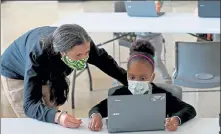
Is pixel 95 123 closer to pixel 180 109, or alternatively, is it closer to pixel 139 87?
pixel 139 87

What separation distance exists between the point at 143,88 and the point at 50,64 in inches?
19.1

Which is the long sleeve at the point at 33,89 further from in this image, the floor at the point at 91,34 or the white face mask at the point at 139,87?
the floor at the point at 91,34

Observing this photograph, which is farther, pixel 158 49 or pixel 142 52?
pixel 158 49

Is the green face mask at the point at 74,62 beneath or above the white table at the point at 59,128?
above

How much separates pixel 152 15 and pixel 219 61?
3.96 ft

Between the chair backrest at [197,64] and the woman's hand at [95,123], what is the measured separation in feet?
4.52

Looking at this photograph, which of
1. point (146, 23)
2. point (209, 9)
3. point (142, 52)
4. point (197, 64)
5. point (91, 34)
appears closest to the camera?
point (142, 52)

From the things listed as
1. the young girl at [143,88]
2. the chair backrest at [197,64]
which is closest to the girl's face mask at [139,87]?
the young girl at [143,88]

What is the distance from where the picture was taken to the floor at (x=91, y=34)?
3.88m

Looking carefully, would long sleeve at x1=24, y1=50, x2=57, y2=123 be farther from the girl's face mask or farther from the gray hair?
the girl's face mask

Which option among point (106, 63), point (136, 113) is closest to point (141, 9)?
point (106, 63)

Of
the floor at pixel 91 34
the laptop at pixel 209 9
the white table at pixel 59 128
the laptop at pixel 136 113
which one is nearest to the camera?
the laptop at pixel 136 113

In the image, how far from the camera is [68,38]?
1950 millimetres

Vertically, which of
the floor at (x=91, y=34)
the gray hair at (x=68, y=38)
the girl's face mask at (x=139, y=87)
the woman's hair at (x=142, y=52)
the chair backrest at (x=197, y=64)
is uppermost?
the gray hair at (x=68, y=38)
